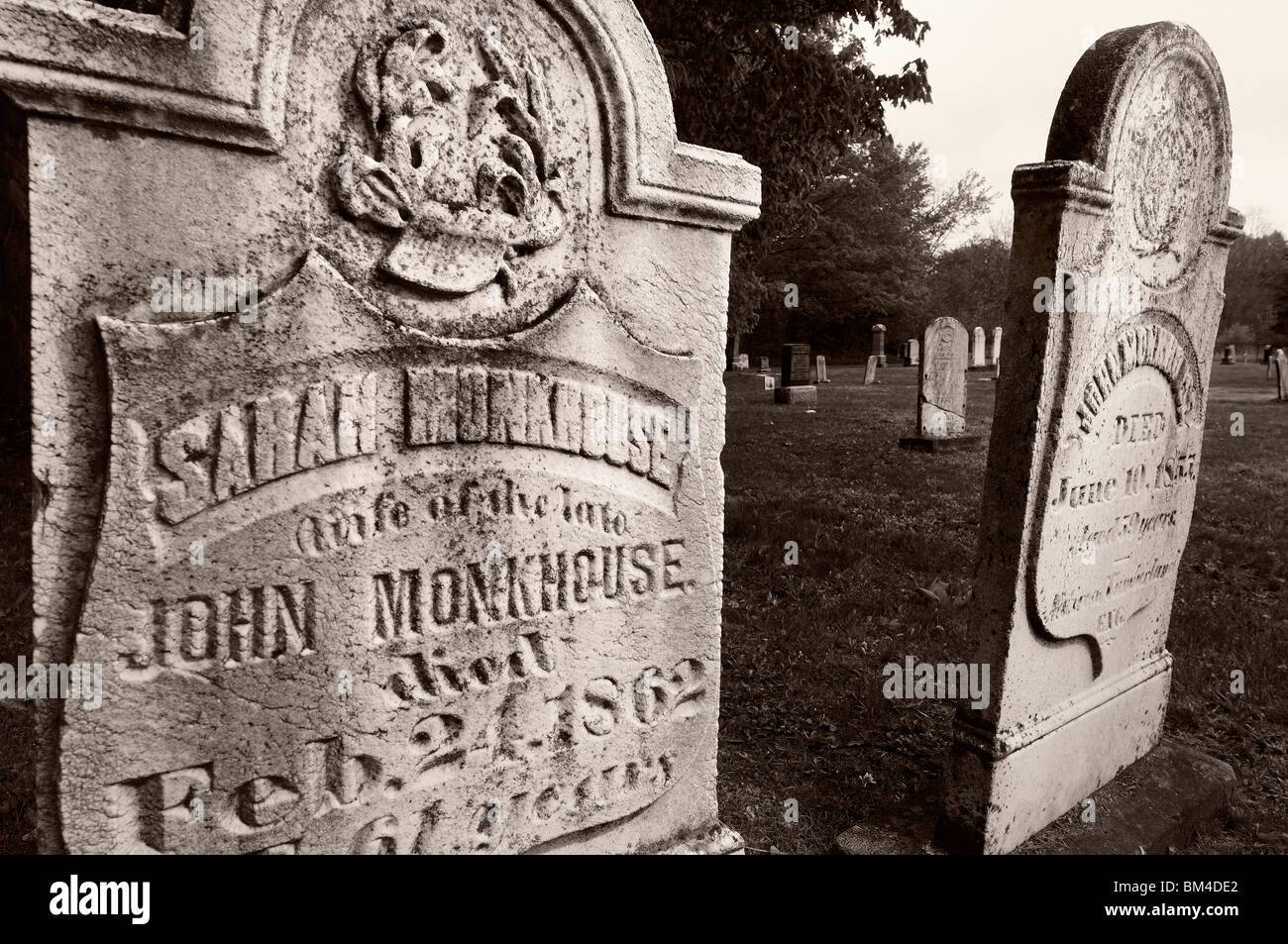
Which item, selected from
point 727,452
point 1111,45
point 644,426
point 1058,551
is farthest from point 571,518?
point 727,452

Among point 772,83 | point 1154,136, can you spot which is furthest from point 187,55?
point 772,83

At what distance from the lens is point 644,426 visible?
2111 mm

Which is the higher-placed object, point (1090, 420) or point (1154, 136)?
point (1154, 136)

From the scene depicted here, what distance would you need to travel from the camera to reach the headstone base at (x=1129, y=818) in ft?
9.79

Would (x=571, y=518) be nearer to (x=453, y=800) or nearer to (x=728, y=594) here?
(x=453, y=800)

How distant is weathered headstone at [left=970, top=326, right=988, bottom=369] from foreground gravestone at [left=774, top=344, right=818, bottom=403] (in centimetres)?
980

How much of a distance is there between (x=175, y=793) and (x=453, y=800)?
23.0 inches

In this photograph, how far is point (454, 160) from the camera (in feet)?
5.69

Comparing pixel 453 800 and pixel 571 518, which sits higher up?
pixel 571 518

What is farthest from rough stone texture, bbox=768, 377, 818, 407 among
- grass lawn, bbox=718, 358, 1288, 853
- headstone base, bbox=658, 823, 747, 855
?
headstone base, bbox=658, 823, 747, 855

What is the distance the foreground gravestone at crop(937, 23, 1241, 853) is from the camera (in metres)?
2.72

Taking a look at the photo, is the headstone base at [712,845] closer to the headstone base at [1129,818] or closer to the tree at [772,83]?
the headstone base at [1129,818]

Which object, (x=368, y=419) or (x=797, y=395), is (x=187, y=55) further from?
(x=797, y=395)

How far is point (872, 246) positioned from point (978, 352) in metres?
8.14
